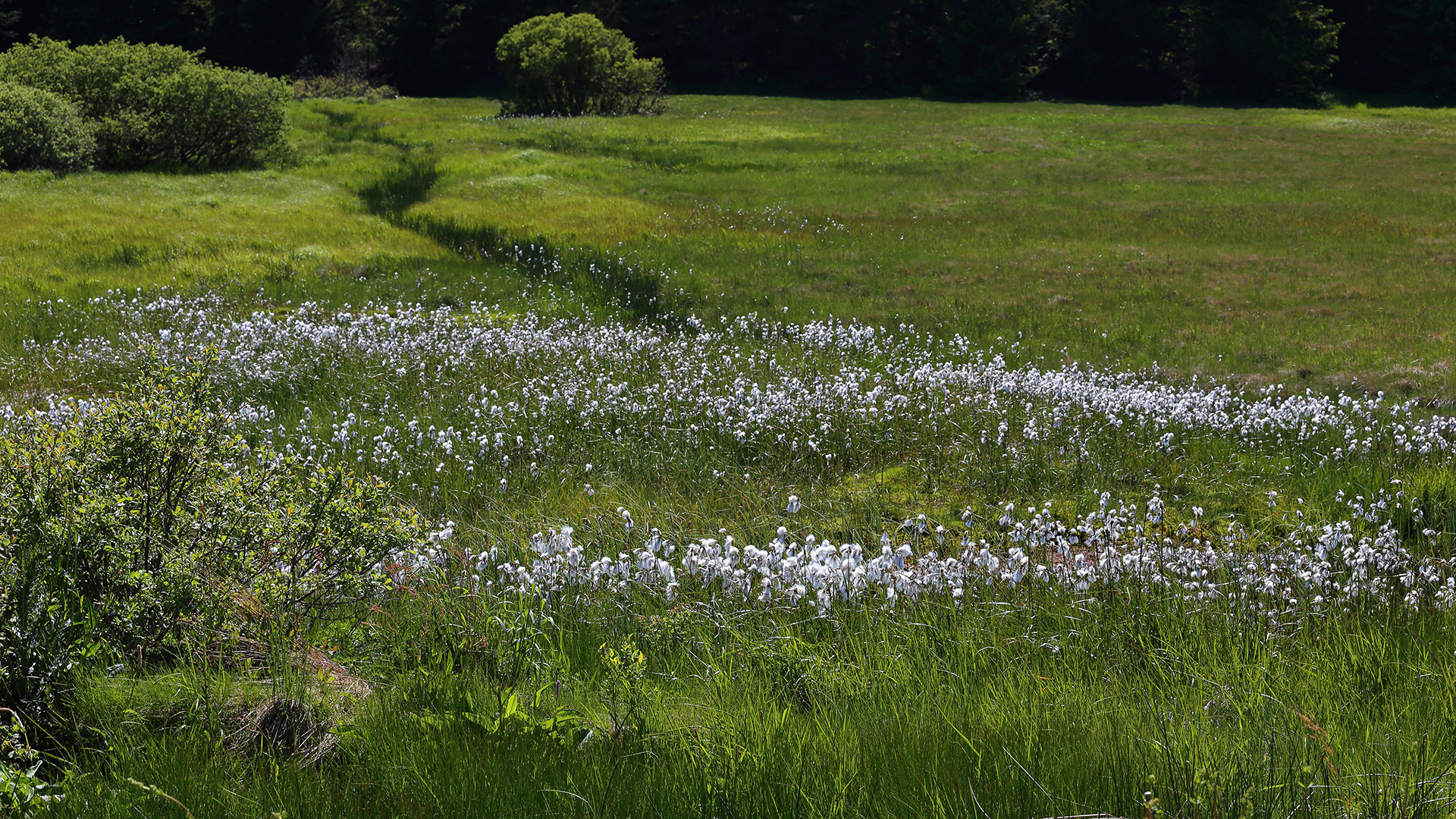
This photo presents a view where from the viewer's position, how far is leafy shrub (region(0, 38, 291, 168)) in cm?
2584

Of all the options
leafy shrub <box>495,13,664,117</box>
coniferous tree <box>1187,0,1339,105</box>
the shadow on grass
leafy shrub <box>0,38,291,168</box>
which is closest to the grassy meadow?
the shadow on grass

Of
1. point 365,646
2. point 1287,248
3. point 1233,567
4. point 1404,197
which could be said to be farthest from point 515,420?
point 1404,197

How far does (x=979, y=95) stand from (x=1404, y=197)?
49.2 metres

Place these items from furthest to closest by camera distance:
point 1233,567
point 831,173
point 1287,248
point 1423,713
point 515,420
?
point 831,173, point 1287,248, point 515,420, point 1233,567, point 1423,713

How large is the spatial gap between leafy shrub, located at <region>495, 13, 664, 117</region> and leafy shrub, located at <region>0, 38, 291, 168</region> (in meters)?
21.1

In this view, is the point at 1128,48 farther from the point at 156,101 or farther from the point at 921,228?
the point at 156,101

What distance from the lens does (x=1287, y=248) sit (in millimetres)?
19859

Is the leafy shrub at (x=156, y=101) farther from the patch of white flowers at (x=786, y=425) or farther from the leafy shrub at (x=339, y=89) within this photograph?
the leafy shrub at (x=339, y=89)

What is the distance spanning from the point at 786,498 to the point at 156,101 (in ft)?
86.0

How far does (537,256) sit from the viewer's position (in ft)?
61.0

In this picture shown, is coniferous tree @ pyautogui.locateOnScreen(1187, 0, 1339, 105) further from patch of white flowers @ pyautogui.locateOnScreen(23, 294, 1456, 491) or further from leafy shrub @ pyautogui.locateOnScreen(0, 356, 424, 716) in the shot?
leafy shrub @ pyautogui.locateOnScreen(0, 356, 424, 716)

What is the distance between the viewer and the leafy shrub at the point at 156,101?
2584cm

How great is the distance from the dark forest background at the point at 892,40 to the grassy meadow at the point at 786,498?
51472mm

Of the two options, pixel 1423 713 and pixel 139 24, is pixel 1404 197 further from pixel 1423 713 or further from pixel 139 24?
pixel 139 24
